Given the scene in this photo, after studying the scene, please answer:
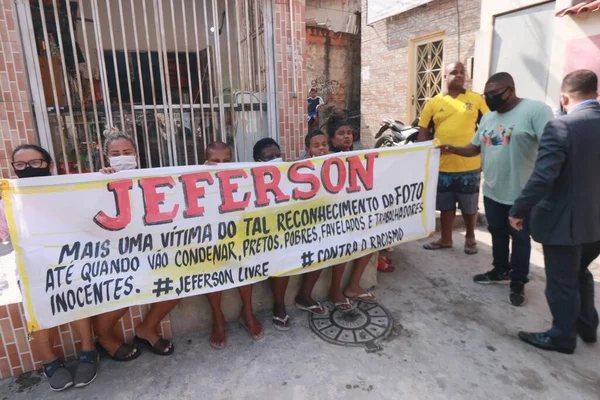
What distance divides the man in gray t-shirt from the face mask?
252cm

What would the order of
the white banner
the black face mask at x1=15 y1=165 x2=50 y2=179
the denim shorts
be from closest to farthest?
the black face mask at x1=15 y1=165 x2=50 y2=179 < the denim shorts < the white banner

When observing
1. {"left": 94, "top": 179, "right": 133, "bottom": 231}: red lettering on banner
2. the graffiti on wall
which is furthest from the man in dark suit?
the graffiti on wall

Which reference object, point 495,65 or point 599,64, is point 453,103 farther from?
point 495,65

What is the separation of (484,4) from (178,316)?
776 centimetres

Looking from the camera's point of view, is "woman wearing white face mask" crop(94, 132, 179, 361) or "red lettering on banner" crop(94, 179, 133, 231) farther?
"woman wearing white face mask" crop(94, 132, 179, 361)

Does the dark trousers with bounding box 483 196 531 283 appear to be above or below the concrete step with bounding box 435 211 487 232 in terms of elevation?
above

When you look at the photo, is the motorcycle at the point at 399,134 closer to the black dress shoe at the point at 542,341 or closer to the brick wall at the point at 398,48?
the brick wall at the point at 398,48

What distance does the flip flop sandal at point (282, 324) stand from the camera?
280 cm

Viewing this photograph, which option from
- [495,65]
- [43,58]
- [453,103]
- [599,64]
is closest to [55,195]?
[43,58]

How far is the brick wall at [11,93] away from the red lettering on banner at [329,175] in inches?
96.5

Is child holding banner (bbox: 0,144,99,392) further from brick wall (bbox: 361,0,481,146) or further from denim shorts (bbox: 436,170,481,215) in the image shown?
brick wall (bbox: 361,0,481,146)

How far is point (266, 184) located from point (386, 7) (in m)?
8.94

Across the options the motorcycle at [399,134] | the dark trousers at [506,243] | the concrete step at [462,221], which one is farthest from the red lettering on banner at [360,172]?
the motorcycle at [399,134]

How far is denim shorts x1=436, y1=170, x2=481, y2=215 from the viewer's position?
3.97 meters
